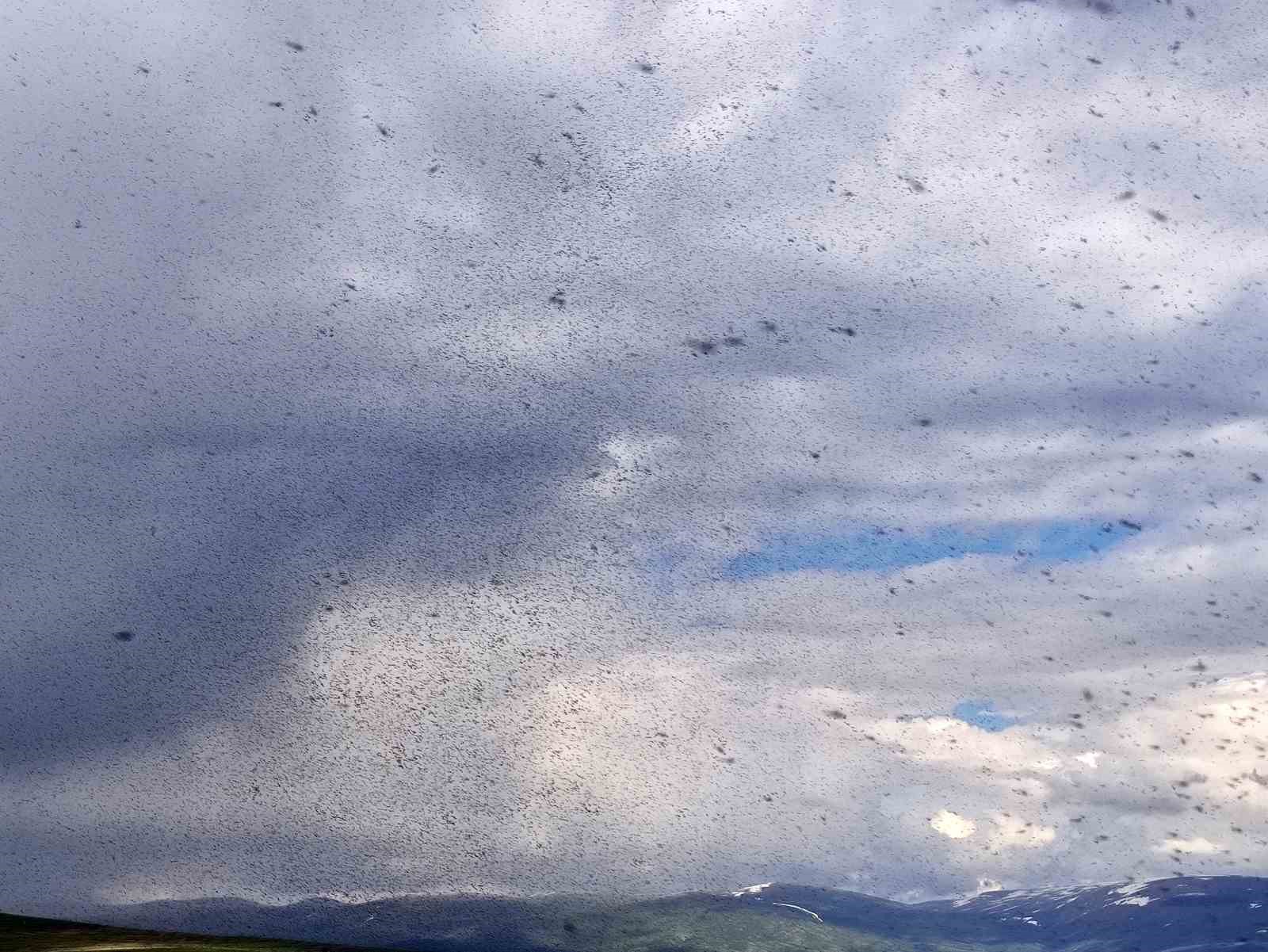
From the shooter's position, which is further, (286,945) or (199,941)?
(286,945)

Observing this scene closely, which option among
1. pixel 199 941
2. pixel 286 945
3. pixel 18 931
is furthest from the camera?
pixel 286 945

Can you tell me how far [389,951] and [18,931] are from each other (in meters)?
60.0

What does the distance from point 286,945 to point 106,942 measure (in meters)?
20.2

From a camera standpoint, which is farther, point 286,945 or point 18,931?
point 286,945

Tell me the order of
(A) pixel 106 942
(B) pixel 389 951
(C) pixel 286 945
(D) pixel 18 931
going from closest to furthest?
(A) pixel 106 942 → (D) pixel 18 931 → (C) pixel 286 945 → (B) pixel 389 951

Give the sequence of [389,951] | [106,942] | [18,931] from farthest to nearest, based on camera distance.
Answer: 1. [389,951]
2. [18,931]
3. [106,942]

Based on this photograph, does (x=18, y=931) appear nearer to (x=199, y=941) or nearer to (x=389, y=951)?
(x=199, y=941)

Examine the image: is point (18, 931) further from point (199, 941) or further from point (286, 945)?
point (286, 945)

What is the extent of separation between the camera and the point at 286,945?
2630 inches

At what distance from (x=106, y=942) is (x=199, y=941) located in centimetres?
1082

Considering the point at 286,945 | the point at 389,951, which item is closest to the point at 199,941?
the point at 286,945

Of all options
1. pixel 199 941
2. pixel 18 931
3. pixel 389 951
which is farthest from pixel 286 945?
pixel 389 951

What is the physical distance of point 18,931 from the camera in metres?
51.9

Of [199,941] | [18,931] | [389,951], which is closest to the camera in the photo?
[18,931]
